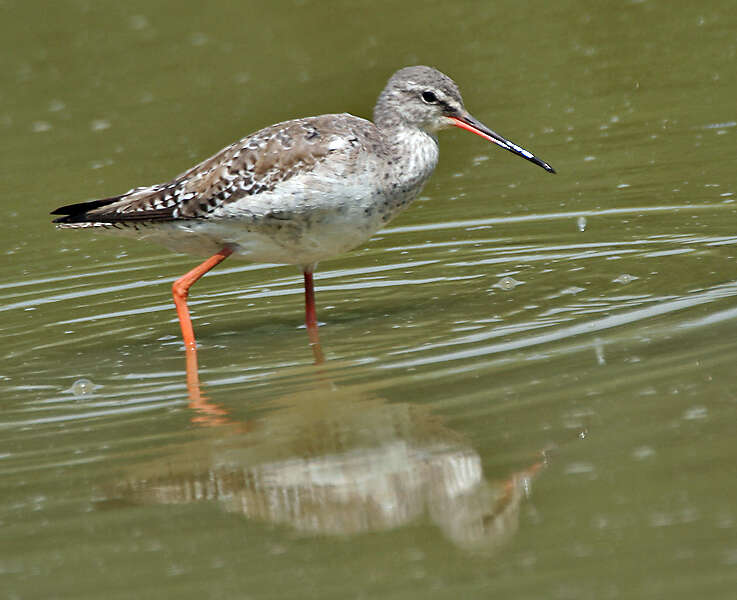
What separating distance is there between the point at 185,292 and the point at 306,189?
170cm

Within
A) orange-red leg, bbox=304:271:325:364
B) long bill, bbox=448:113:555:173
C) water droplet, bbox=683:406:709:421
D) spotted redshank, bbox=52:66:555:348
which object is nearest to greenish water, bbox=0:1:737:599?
water droplet, bbox=683:406:709:421

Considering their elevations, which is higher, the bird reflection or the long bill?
the long bill

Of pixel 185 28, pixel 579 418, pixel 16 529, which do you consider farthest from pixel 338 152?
pixel 185 28

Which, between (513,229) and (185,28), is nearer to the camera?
(513,229)

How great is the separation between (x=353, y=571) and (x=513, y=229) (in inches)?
291

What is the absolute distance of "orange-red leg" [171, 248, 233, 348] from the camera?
1075 centimetres

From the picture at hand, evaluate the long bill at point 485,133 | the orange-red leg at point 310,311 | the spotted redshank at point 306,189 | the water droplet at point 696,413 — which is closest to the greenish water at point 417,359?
the water droplet at point 696,413

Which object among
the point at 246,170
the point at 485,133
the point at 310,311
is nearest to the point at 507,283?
the point at 485,133

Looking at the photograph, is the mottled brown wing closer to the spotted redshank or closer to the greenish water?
the spotted redshank

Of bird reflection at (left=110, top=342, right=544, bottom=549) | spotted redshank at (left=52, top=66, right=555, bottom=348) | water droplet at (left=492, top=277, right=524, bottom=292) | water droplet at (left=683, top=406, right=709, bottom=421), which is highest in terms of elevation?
spotted redshank at (left=52, top=66, right=555, bottom=348)

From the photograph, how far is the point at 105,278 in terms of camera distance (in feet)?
43.0

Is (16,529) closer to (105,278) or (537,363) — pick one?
(537,363)

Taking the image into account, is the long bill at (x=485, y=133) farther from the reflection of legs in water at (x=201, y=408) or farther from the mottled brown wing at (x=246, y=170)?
the reflection of legs in water at (x=201, y=408)

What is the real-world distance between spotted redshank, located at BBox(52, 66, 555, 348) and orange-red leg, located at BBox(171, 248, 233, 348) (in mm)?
11
